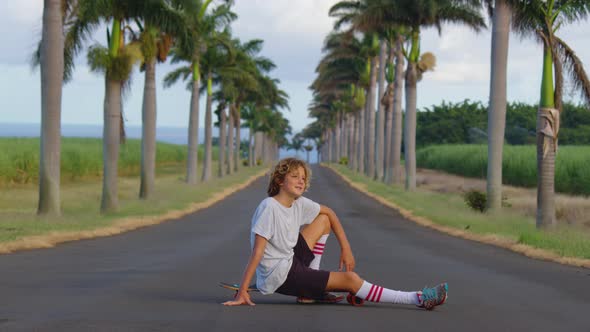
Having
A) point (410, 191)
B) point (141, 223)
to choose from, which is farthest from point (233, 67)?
point (141, 223)

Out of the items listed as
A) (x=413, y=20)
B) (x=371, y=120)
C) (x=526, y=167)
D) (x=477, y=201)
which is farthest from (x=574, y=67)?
(x=371, y=120)

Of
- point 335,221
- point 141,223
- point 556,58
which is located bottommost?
point 141,223

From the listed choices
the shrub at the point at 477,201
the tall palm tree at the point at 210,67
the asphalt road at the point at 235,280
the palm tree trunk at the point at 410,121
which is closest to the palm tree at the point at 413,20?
the palm tree trunk at the point at 410,121

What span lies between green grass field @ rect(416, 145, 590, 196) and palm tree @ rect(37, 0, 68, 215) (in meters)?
24.7

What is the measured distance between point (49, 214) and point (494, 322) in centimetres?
1596

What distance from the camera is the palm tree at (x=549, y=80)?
19875 millimetres

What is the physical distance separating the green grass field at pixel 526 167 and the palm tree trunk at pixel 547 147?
1801 cm

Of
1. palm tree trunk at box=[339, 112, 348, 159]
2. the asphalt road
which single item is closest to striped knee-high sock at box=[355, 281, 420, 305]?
the asphalt road

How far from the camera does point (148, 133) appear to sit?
32031 mm

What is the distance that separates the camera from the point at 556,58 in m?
20.1

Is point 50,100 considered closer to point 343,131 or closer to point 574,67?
point 574,67

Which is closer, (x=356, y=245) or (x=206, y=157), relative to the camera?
(x=356, y=245)

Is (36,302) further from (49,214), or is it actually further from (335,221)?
(49,214)

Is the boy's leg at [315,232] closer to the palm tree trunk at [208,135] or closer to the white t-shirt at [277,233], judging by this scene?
the white t-shirt at [277,233]
